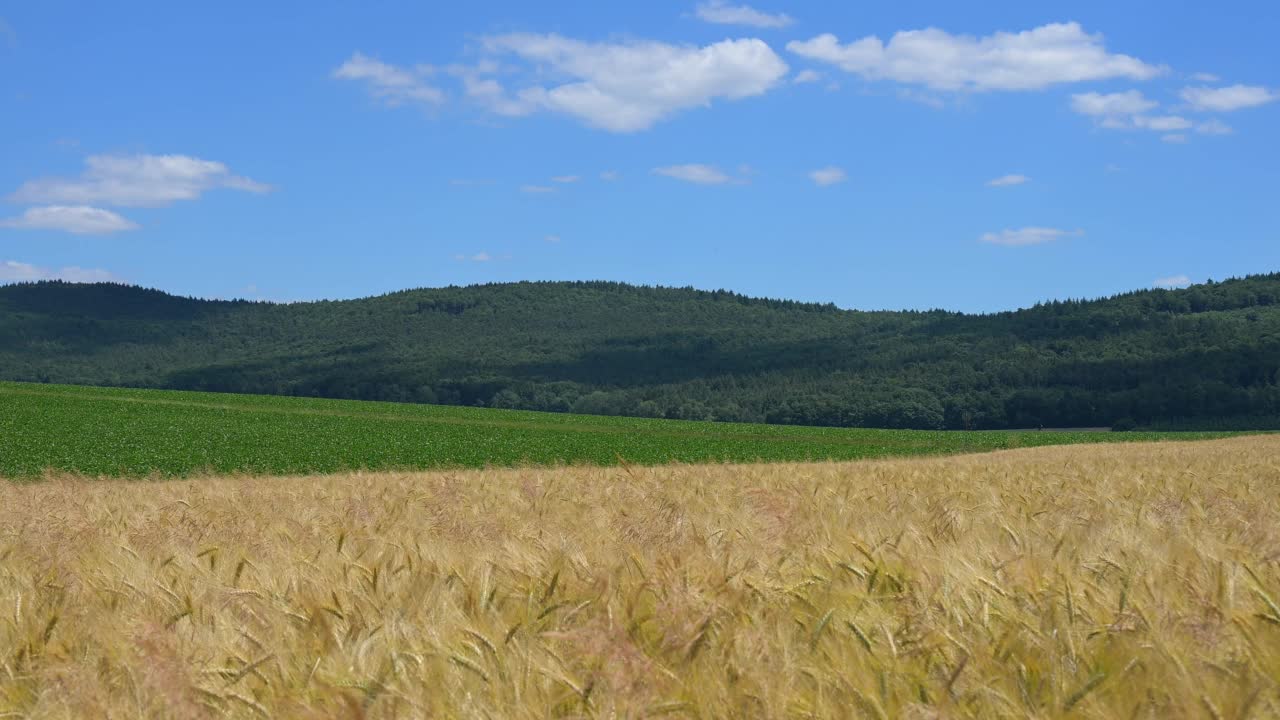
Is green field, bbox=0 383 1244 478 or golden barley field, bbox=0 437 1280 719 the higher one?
golden barley field, bbox=0 437 1280 719

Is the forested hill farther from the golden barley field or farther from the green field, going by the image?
the golden barley field

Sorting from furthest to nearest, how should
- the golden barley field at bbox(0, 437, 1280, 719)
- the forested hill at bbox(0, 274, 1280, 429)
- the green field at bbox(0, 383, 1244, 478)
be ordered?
the forested hill at bbox(0, 274, 1280, 429) → the green field at bbox(0, 383, 1244, 478) → the golden barley field at bbox(0, 437, 1280, 719)

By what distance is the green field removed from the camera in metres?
36.0

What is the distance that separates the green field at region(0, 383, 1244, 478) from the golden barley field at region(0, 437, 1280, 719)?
1849 centimetres

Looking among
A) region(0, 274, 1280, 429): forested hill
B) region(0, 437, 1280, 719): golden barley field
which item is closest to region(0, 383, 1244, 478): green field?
region(0, 437, 1280, 719): golden barley field

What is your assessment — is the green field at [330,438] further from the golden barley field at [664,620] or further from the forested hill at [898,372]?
the forested hill at [898,372]

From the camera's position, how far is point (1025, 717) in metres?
2.66

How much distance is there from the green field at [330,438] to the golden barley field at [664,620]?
18492mm

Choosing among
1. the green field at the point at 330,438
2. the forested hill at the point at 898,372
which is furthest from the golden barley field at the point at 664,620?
the forested hill at the point at 898,372

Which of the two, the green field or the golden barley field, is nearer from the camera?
the golden barley field

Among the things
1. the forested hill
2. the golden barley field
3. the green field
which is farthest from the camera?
the forested hill

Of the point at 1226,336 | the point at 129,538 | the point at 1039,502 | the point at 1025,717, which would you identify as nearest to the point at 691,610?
the point at 1025,717

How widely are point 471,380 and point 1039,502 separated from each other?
5264 inches

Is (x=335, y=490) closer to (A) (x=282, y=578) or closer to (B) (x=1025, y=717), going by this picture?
(A) (x=282, y=578)
